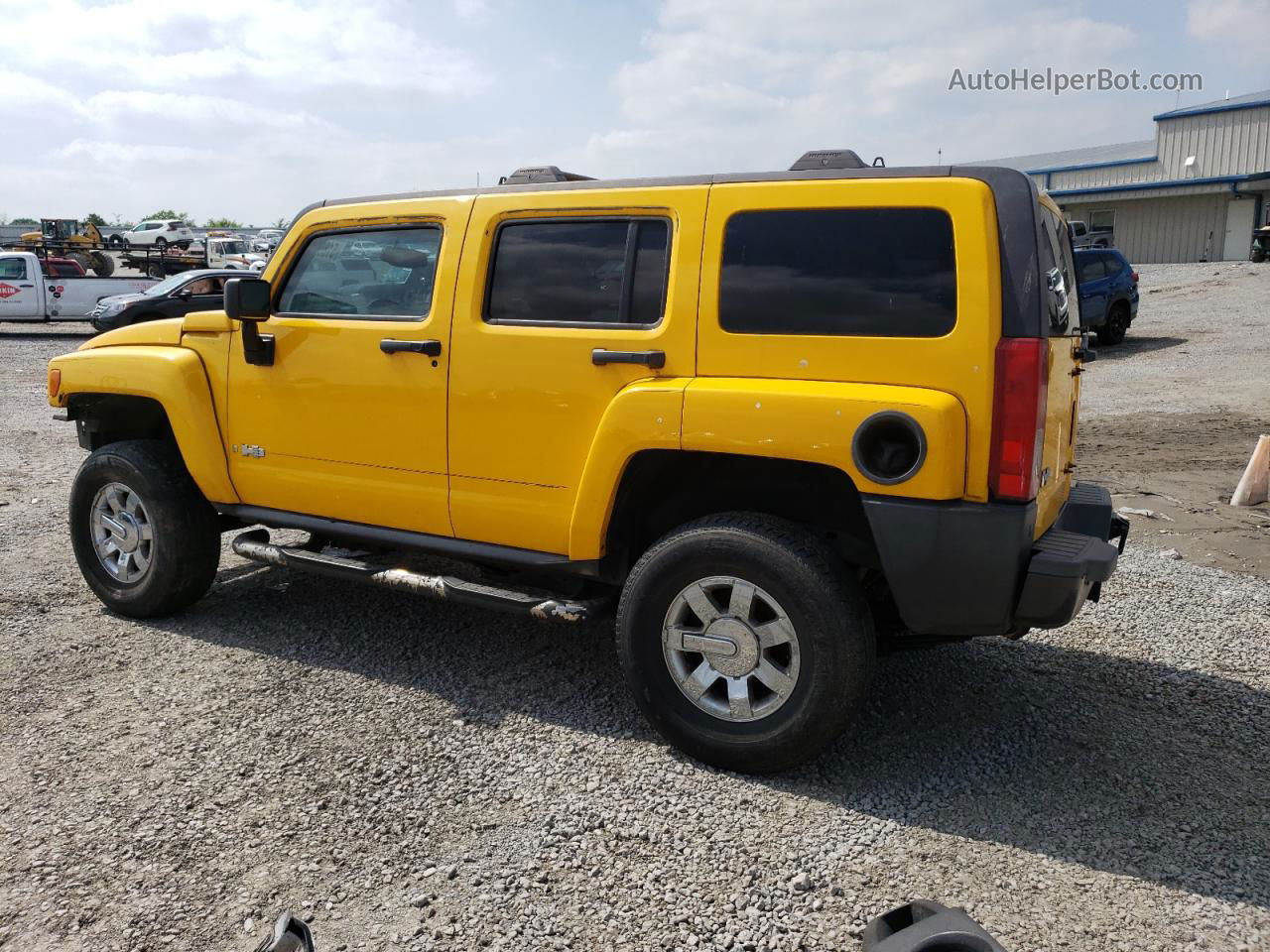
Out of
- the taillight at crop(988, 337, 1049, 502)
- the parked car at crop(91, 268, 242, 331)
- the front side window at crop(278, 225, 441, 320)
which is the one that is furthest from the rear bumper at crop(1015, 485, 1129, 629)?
the parked car at crop(91, 268, 242, 331)

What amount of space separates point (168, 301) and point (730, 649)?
18633mm

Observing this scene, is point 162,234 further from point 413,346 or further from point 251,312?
point 413,346

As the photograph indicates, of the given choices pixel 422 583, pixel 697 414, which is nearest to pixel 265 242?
pixel 422 583

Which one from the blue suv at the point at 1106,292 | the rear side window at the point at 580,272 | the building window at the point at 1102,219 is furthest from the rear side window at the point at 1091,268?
the building window at the point at 1102,219

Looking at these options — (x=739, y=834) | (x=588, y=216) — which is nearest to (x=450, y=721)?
(x=739, y=834)

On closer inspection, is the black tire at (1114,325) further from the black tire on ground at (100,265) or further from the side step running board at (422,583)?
the black tire on ground at (100,265)

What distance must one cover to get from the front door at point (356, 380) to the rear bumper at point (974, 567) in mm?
1905

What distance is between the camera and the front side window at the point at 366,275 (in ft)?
14.1

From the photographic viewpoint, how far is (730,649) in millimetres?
3584

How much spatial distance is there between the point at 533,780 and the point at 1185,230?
37548 mm

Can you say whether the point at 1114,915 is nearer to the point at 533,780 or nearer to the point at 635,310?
the point at 533,780

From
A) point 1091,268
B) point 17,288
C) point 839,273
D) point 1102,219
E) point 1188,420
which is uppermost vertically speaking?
point 1102,219

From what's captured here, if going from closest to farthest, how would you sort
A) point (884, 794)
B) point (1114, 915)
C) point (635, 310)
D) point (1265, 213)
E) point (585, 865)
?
1. point (1114, 915)
2. point (585, 865)
3. point (884, 794)
4. point (635, 310)
5. point (1265, 213)

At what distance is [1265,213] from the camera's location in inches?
1300
